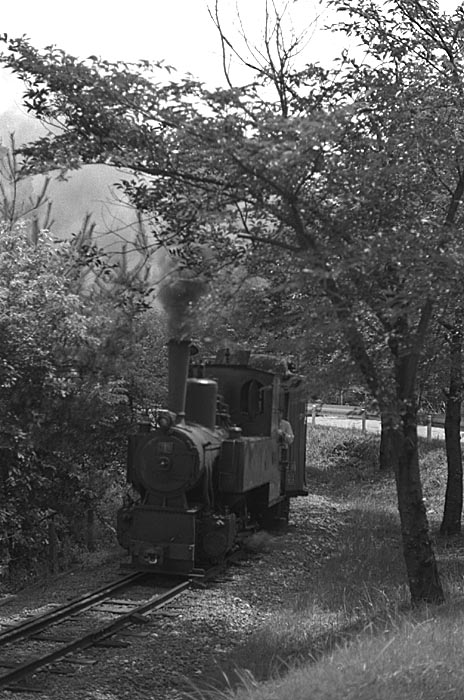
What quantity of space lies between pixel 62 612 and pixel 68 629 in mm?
531

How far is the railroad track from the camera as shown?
8.06m

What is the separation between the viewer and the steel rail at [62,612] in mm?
9022

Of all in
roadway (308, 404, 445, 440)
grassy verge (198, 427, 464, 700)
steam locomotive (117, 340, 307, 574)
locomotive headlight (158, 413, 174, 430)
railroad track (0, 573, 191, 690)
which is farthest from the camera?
roadway (308, 404, 445, 440)

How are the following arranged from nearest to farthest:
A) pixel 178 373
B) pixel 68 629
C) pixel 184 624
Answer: pixel 68 629 → pixel 184 624 → pixel 178 373

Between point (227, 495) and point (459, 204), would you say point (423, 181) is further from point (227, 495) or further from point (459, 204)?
point (227, 495)

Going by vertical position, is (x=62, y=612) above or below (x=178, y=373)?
below

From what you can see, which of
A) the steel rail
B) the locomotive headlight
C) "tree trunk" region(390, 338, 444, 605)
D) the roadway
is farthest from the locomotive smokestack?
the roadway

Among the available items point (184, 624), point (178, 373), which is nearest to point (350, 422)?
point (178, 373)

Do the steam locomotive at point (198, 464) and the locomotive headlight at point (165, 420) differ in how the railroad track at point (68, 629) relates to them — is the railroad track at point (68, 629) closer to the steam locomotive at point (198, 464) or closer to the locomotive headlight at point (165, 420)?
the steam locomotive at point (198, 464)

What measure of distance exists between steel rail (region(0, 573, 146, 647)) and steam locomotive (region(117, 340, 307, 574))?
2.05ft

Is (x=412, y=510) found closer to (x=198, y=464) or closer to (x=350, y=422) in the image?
(x=198, y=464)

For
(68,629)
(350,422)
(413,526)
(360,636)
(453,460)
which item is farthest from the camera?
(350,422)

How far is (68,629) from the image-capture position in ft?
31.0

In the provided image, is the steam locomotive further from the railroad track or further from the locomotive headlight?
the railroad track
